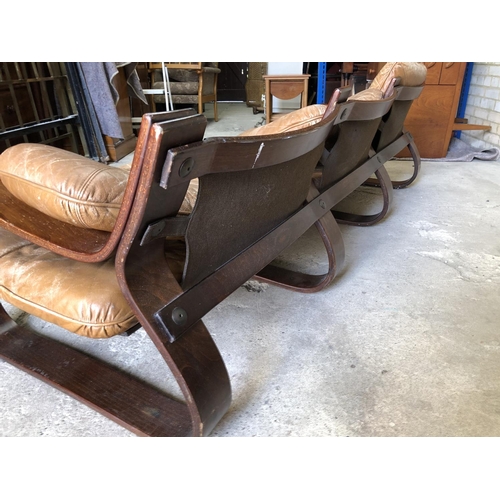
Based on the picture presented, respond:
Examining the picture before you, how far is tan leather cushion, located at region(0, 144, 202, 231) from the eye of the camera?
2.50 feet

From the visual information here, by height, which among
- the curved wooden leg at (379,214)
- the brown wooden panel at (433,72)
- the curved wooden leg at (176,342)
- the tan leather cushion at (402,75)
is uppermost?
the tan leather cushion at (402,75)

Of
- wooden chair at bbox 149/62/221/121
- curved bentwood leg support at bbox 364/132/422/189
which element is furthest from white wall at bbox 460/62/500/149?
wooden chair at bbox 149/62/221/121

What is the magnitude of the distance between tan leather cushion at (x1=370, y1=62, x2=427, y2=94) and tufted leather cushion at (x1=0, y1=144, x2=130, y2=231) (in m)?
1.41

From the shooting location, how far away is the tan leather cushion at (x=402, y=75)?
1.81 meters

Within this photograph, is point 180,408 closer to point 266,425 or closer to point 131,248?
point 266,425

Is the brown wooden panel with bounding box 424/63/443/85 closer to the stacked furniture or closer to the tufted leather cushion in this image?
the stacked furniture

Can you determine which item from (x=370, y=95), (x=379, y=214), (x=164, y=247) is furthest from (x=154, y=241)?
(x=379, y=214)

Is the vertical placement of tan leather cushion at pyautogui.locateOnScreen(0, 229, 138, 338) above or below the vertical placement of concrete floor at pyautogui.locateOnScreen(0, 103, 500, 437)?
above

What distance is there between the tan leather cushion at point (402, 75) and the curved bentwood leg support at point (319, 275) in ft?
2.41

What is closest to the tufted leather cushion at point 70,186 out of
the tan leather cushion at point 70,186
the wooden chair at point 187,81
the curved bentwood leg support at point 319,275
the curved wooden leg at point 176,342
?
the tan leather cushion at point 70,186

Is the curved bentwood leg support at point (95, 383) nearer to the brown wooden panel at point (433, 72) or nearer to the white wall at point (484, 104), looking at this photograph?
the brown wooden panel at point (433, 72)

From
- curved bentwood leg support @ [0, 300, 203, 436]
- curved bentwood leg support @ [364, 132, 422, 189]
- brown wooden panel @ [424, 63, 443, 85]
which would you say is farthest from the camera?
brown wooden panel @ [424, 63, 443, 85]

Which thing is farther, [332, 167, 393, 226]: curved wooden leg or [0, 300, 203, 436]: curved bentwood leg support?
[332, 167, 393, 226]: curved wooden leg

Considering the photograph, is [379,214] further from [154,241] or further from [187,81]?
[187,81]
